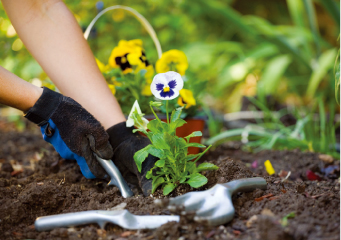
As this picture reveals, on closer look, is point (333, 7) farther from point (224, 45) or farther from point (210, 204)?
point (210, 204)

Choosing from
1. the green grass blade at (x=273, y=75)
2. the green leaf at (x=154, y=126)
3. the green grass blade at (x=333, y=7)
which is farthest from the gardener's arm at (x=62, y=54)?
the green grass blade at (x=333, y=7)

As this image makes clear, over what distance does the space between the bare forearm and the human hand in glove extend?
0.06ft

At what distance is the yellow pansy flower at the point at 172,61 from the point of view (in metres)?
1.14

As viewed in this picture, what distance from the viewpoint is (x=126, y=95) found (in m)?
1.37

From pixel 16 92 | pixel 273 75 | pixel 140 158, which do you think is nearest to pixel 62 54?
pixel 16 92

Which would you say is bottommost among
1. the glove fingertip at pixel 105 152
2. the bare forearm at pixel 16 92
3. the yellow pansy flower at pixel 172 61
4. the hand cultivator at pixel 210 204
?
the hand cultivator at pixel 210 204

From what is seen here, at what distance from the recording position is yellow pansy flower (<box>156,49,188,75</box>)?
1143 mm

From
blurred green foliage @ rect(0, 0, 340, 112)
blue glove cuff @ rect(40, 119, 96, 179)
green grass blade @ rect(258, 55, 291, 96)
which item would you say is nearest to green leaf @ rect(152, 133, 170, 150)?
blue glove cuff @ rect(40, 119, 96, 179)

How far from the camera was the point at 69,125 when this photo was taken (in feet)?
3.10

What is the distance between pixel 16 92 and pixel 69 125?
0.59 ft

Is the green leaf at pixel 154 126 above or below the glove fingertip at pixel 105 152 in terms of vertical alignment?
above

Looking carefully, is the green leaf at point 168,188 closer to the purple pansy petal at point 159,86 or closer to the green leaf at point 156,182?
the green leaf at point 156,182

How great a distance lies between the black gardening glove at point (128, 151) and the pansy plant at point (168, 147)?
9 centimetres

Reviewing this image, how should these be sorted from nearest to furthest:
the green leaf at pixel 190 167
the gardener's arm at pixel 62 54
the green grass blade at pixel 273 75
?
the green leaf at pixel 190 167 < the gardener's arm at pixel 62 54 < the green grass blade at pixel 273 75
